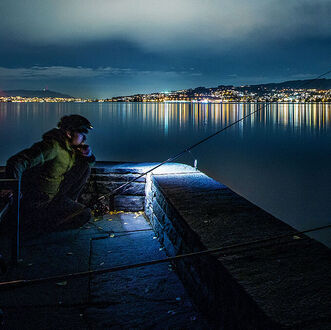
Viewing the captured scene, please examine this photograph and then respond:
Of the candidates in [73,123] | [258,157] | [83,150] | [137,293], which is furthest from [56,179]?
[258,157]

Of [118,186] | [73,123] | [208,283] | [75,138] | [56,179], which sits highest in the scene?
[73,123]

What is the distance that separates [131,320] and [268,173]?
39.9 ft

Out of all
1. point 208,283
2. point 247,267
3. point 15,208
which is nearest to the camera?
point 247,267

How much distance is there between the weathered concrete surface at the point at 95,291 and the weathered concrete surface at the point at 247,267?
0.25 m

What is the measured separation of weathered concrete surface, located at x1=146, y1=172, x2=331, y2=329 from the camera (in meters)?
1.80

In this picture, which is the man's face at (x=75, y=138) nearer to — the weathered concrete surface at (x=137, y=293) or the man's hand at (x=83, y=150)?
the man's hand at (x=83, y=150)

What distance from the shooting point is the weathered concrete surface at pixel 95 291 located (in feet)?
8.87

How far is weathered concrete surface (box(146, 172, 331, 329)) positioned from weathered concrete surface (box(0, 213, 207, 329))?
252 millimetres

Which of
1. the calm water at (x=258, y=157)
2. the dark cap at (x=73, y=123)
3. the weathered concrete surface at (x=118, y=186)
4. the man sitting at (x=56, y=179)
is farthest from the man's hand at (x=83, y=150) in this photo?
the calm water at (x=258, y=157)

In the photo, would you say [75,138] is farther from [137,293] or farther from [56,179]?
[137,293]

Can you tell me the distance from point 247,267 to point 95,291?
1.71 metres

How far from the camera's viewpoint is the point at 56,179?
4688mm

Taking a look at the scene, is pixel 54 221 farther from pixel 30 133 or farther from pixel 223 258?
pixel 30 133

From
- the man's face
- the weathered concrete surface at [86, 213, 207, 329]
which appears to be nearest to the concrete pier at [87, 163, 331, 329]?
the weathered concrete surface at [86, 213, 207, 329]
